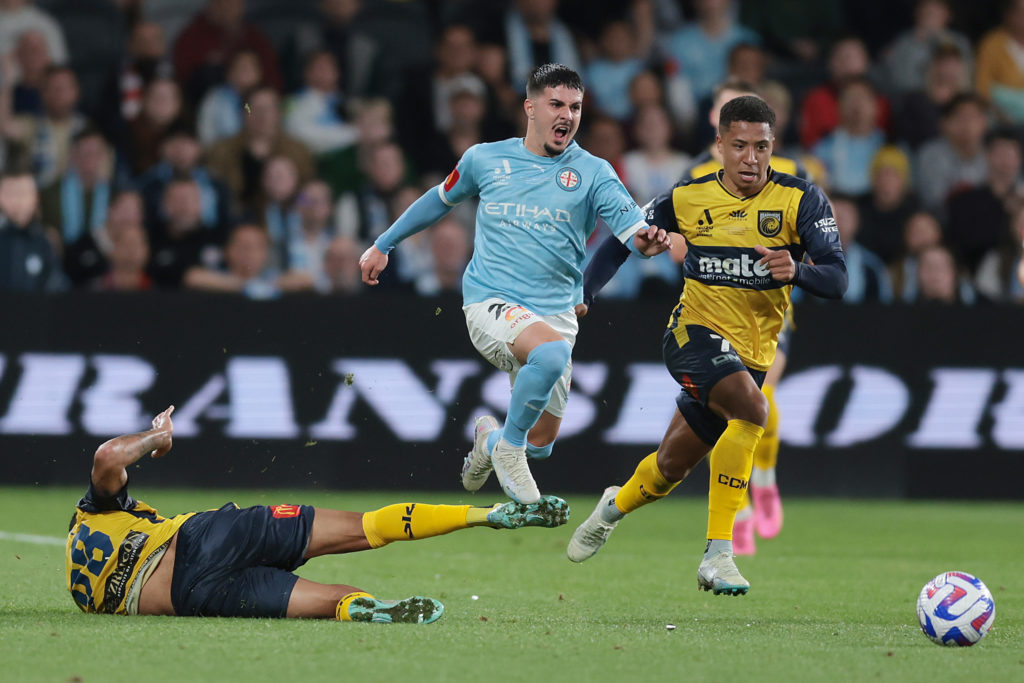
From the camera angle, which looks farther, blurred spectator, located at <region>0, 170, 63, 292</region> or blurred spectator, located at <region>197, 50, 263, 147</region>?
blurred spectator, located at <region>197, 50, 263, 147</region>

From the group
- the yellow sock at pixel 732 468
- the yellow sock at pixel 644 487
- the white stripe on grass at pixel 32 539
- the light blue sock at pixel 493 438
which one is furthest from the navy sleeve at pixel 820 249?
the white stripe on grass at pixel 32 539

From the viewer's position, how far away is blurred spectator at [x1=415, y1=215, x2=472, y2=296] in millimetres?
12812

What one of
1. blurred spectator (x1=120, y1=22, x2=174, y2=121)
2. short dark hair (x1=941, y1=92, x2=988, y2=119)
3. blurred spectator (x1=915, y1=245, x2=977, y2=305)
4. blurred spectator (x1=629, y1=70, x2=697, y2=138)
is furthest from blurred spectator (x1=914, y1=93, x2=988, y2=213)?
blurred spectator (x1=120, y1=22, x2=174, y2=121)

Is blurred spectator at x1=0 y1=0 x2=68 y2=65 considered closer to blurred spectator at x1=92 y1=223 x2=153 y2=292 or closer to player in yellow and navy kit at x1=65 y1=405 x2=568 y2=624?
blurred spectator at x1=92 y1=223 x2=153 y2=292

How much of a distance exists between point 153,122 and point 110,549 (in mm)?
7875

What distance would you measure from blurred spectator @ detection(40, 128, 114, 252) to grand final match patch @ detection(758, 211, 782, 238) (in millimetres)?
7264

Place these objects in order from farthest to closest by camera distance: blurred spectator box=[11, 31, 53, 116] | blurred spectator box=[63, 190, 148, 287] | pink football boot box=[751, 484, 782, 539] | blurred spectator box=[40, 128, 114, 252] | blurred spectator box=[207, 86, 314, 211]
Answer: blurred spectator box=[11, 31, 53, 116]
blurred spectator box=[207, 86, 314, 211]
blurred spectator box=[40, 128, 114, 252]
blurred spectator box=[63, 190, 148, 287]
pink football boot box=[751, 484, 782, 539]

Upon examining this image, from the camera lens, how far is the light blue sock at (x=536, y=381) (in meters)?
7.27

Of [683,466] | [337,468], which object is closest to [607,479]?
[337,468]

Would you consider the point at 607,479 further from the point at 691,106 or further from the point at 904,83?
the point at 904,83

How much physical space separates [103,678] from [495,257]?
3.22 meters

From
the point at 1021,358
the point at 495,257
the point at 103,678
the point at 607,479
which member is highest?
the point at 495,257

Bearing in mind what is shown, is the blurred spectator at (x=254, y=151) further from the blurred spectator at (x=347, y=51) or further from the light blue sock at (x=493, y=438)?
the light blue sock at (x=493, y=438)

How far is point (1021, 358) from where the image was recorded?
12.7 m
